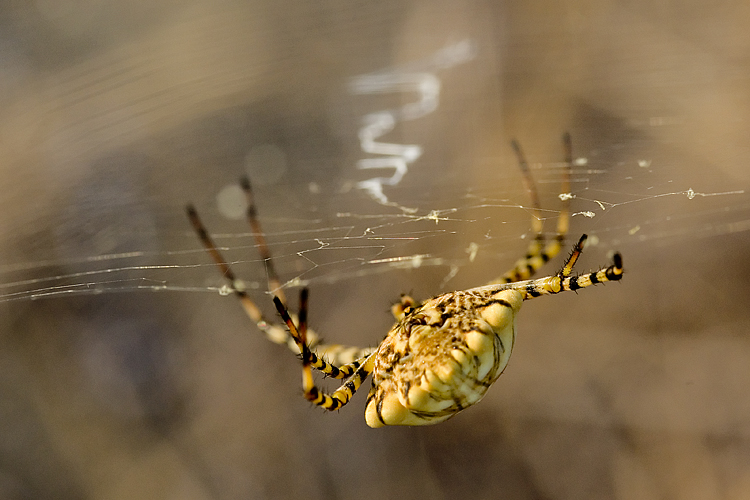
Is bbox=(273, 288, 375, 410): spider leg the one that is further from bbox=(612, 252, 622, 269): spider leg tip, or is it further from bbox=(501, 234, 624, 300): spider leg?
bbox=(612, 252, 622, 269): spider leg tip

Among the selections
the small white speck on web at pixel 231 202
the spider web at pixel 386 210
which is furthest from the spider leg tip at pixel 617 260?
the small white speck on web at pixel 231 202

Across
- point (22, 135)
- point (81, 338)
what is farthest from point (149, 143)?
point (81, 338)

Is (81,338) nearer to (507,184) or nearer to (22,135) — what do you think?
(22,135)

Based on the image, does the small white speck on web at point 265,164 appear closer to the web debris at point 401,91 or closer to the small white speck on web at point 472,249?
the web debris at point 401,91

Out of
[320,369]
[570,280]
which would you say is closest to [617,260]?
[570,280]

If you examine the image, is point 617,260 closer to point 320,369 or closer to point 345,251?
point 320,369

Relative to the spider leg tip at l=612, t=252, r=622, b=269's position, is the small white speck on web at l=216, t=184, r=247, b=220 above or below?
above

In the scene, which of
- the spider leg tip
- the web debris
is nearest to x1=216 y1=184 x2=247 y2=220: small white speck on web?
the web debris

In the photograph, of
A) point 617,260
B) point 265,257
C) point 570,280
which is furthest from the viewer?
point 265,257
